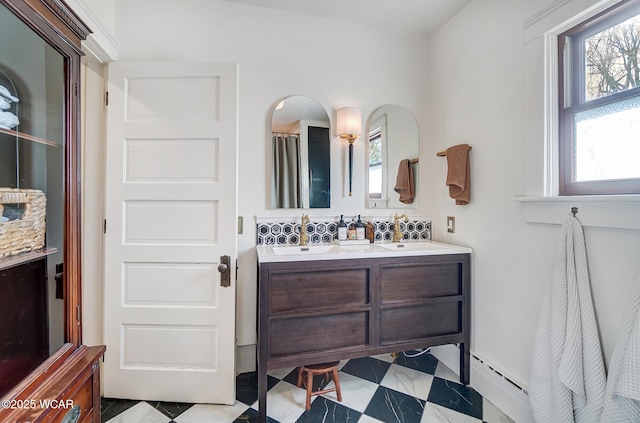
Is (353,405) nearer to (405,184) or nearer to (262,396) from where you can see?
(262,396)

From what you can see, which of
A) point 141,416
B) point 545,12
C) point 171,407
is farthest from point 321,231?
point 545,12

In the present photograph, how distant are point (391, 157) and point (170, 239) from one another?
5.59ft

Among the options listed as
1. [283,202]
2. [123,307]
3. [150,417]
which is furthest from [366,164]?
[150,417]

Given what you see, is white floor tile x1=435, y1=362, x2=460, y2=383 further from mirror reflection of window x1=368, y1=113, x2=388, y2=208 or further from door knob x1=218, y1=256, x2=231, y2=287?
door knob x1=218, y1=256, x2=231, y2=287

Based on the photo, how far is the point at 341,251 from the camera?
180 cm

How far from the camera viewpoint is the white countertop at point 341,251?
1629 millimetres

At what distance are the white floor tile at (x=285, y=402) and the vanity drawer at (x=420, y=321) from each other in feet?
2.03

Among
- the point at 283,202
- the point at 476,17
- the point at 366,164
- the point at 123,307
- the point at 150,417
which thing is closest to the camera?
the point at 150,417

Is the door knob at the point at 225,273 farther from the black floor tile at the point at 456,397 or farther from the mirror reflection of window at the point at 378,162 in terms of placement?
the black floor tile at the point at 456,397

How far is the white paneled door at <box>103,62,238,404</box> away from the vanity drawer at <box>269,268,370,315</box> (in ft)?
1.12

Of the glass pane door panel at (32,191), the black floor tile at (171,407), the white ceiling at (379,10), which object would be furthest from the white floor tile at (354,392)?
the white ceiling at (379,10)

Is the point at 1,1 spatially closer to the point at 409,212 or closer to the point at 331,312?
the point at 331,312

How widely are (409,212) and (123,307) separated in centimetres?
209

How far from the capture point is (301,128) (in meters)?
2.14
